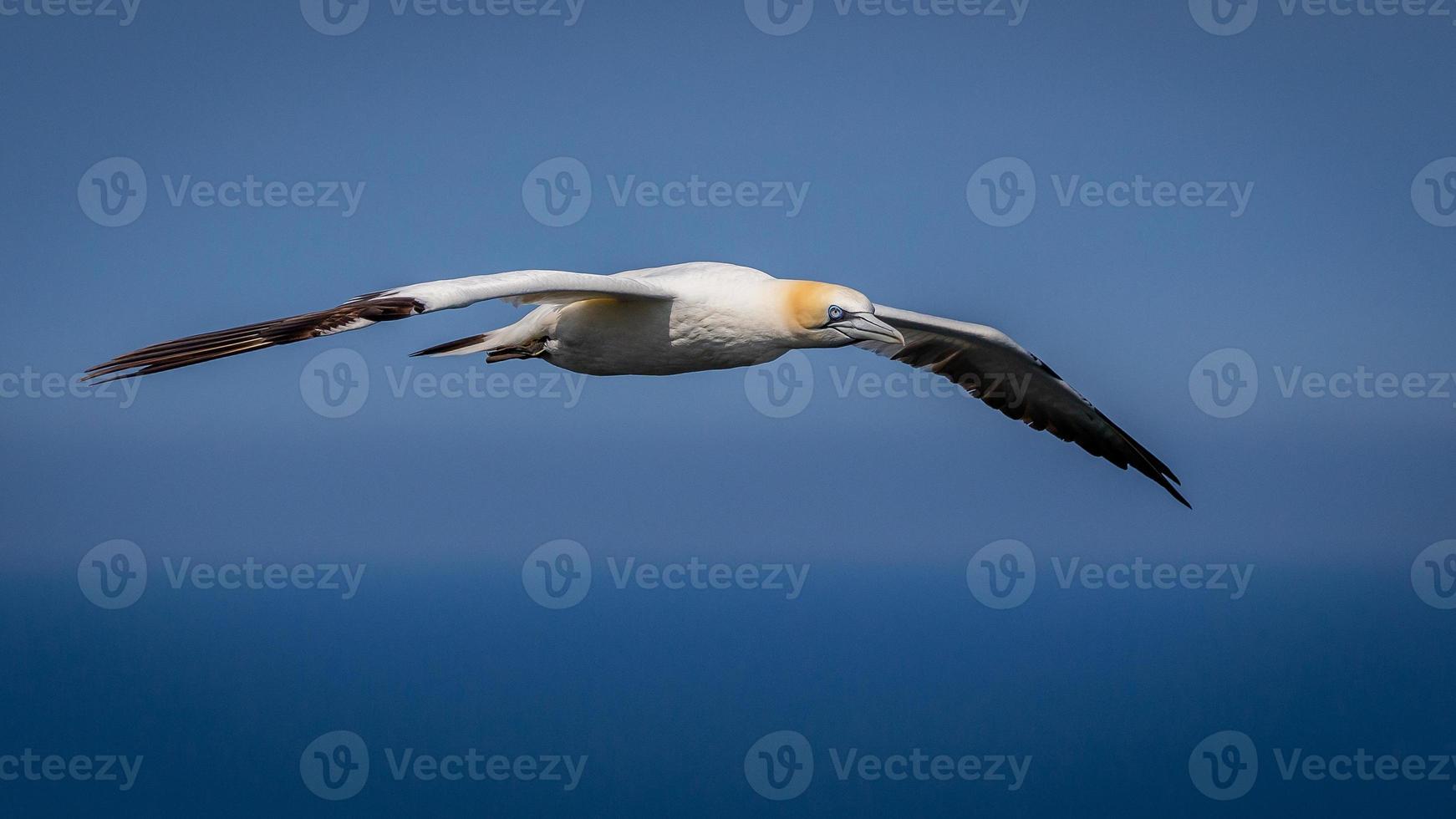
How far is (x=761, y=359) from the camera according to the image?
13203 mm

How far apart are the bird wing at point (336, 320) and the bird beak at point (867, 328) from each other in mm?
2811

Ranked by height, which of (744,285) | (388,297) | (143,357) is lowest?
A: (143,357)

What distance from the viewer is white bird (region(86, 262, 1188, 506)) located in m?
10.7

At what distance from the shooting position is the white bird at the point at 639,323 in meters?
10.7

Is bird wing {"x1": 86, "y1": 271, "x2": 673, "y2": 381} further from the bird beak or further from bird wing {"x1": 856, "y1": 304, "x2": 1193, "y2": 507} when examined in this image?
bird wing {"x1": 856, "y1": 304, "x2": 1193, "y2": 507}

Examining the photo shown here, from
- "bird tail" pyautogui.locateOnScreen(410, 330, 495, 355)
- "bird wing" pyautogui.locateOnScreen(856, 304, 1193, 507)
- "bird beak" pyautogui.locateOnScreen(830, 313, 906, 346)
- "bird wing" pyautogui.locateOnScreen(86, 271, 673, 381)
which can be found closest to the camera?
"bird wing" pyautogui.locateOnScreen(86, 271, 673, 381)

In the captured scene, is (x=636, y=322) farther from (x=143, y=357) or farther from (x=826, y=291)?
(x=143, y=357)

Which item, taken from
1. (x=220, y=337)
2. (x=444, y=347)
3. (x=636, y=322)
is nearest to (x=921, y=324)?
(x=636, y=322)

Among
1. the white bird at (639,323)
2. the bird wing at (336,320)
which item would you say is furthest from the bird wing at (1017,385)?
the bird wing at (336,320)

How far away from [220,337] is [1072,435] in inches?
417

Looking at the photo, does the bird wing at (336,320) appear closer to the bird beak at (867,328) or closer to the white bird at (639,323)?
the white bird at (639,323)

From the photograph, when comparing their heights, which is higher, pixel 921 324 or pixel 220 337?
pixel 921 324

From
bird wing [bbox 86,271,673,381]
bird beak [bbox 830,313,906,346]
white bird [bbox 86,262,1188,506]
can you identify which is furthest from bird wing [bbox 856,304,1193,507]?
bird wing [bbox 86,271,673,381]

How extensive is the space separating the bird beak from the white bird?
0.01 metres
